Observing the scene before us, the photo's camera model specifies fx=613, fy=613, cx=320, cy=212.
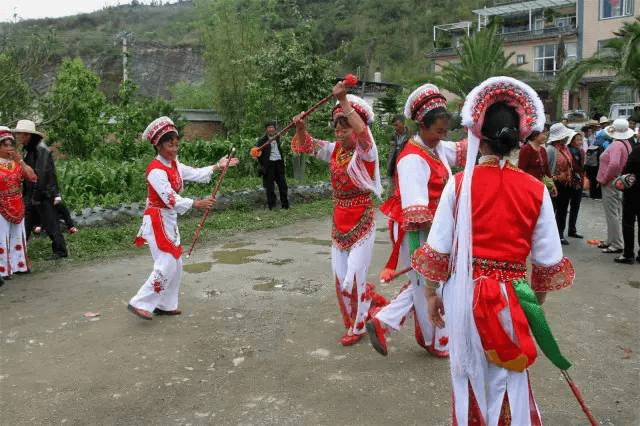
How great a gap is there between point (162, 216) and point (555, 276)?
3.73m

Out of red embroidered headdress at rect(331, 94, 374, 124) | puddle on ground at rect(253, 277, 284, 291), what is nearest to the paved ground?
puddle on ground at rect(253, 277, 284, 291)

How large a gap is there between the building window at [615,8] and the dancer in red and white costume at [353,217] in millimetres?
39862

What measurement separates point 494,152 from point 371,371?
215cm

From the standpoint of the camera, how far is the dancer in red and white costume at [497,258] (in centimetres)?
272

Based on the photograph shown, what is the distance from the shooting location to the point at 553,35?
41.8 metres

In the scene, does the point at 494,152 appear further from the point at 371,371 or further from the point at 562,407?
the point at 371,371

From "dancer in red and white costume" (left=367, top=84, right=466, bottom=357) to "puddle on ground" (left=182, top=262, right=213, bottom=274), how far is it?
A: 11.8 ft

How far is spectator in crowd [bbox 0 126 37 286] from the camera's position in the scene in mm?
7129

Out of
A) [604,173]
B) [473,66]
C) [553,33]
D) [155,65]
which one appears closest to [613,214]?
[604,173]

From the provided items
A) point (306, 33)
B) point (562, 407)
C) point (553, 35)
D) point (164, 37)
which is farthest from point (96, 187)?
point (164, 37)

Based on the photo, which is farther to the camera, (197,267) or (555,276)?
(197,267)

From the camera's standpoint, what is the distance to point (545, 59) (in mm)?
43344

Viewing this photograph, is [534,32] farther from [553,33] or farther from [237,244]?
[237,244]

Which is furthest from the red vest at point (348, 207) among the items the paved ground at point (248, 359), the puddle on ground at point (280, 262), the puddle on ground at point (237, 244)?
the puddle on ground at point (237, 244)
